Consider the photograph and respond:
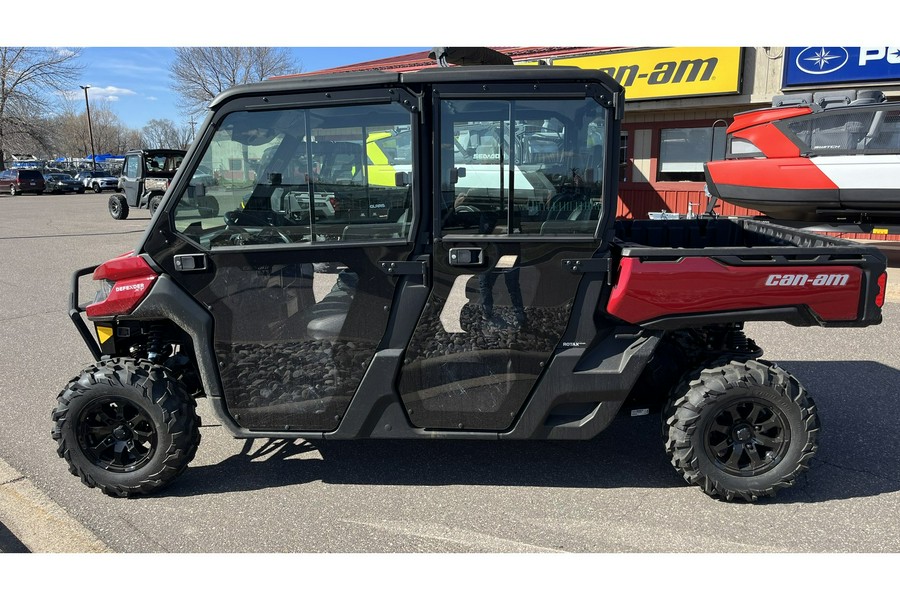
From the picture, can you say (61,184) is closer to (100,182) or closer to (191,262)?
(100,182)

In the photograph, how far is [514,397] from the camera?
3.28 m

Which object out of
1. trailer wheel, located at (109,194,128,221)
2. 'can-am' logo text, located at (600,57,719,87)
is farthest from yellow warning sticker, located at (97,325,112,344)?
trailer wheel, located at (109,194,128,221)

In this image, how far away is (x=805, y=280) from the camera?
3164 mm

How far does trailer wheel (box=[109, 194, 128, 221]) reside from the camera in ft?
67.9

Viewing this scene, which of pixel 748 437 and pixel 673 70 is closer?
pixel 748 437

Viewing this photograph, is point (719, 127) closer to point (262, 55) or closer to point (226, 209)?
point (226, 209)

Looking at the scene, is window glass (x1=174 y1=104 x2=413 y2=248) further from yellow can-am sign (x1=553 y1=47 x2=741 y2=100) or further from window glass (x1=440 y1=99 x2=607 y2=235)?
yellow can-am sign (x1=553 y1=47 x2=741 y2=100)

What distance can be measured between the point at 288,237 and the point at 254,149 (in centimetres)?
46

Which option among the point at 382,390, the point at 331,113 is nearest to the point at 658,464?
the point at 382,390

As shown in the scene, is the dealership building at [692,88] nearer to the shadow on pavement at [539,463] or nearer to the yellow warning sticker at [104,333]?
the shadow on pavement at [539,463]

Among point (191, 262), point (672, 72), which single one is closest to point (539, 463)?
point (191, 262)

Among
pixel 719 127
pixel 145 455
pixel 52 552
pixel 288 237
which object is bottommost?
pixel 52 552

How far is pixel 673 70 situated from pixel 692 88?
1.73 feet

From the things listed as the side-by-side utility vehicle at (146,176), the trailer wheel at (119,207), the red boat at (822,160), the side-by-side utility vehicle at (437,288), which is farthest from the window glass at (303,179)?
the trailer wheel at (119,207)
